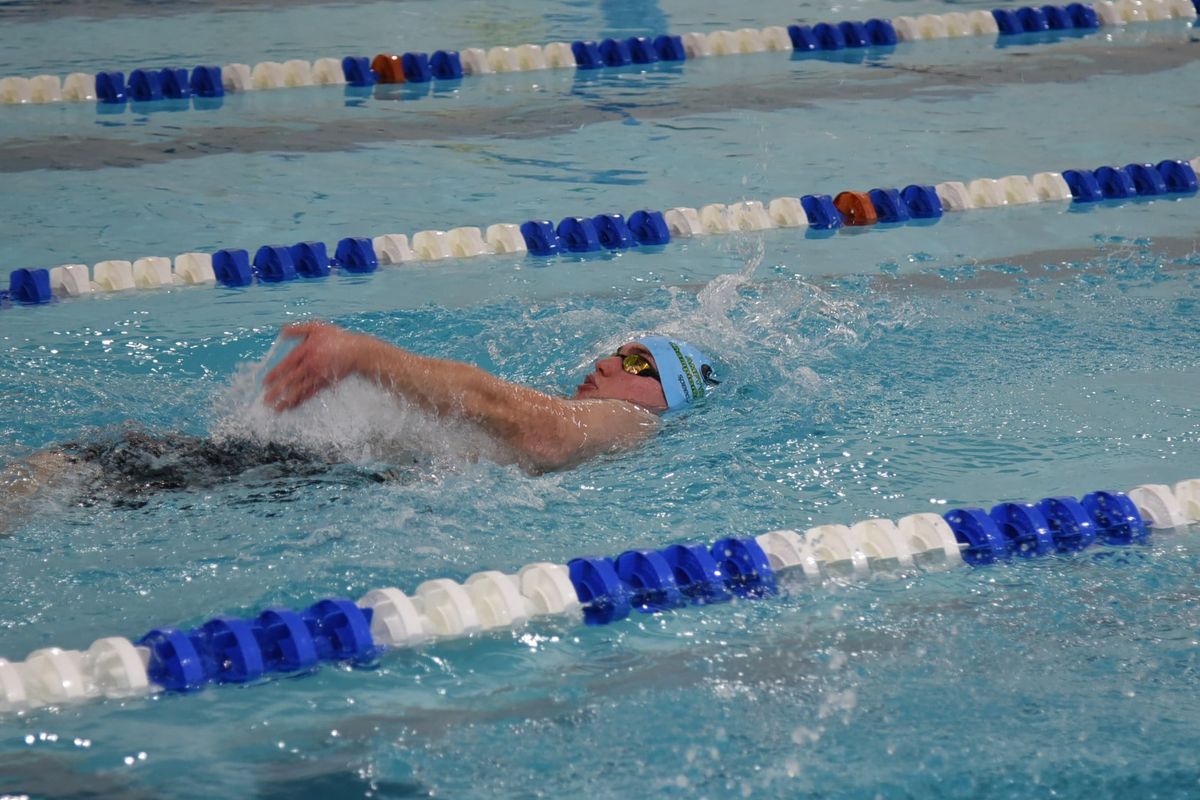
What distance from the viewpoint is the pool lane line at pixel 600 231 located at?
4.73m

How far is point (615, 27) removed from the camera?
26.8 ft

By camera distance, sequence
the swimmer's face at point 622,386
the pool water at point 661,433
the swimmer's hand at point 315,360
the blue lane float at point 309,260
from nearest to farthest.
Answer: the pool water at point 661,433 → the swimmer's hand at point 315,360 → the swimmer's face at point 622,386 → the blue lane float at point 309,260

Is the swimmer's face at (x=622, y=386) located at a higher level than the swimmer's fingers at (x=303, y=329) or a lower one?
lower

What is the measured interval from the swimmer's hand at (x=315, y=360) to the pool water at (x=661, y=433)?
0.28 ft

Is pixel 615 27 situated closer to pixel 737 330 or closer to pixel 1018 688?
pixel 737 330

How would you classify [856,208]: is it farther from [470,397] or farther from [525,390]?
[470,397]

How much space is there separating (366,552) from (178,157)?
3.52 m

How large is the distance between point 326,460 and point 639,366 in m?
0.86

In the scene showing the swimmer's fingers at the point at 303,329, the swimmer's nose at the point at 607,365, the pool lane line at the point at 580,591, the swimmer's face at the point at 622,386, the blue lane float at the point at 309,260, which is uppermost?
the swimmer's fingers at the point at 303,329

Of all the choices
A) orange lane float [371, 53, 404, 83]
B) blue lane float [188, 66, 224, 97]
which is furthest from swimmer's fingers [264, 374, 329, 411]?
orange lane float [371, 53, 404, 83]

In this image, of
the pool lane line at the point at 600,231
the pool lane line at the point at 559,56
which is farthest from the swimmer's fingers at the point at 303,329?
the pool lane line at the point at 559,56

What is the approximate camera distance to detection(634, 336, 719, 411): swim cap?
3695mm

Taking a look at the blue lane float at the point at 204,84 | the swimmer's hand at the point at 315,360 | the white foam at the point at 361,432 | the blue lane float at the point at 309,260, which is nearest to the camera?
the swimmer's hand at the point at 315,360

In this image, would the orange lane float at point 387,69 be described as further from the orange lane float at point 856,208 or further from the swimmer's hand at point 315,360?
the swimmer's hand at point 315,360
